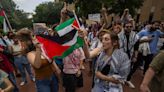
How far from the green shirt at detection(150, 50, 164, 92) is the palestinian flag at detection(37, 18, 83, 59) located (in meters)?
1.64

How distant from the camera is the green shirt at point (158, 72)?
430 centimetres

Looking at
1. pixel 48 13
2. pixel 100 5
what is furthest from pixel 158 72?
pixel 48 13

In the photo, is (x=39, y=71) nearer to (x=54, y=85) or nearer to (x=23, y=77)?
(x=54, y=85)

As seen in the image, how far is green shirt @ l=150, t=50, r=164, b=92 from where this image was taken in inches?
169

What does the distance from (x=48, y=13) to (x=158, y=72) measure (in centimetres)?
7092

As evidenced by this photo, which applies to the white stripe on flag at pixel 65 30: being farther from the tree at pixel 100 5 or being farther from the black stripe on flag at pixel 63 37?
the tree at pixel 100 5

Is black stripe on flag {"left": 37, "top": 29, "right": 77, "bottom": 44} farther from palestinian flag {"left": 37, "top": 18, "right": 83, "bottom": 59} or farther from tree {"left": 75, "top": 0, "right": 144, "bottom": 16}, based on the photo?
tree {"left": 75, "top": 0, "right": 144, "bottom": 16}

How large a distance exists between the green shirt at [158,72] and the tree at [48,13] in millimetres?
67841

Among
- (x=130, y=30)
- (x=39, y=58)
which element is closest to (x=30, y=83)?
(x=130, y=30)

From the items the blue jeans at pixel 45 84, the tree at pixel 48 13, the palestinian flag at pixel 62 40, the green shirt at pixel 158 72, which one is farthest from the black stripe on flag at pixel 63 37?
the tree at pixel 48 13

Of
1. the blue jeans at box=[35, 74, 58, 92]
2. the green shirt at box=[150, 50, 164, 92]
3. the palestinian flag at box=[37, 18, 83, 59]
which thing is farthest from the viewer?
the palestinian flag at box=[37, 18, 83, 59]

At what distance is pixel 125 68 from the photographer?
16.5 feet

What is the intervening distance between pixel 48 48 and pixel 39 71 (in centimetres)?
63

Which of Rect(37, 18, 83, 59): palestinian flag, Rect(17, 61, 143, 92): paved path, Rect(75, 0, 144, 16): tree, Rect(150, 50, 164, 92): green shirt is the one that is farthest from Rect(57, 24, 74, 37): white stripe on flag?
Rect(75, 0, 144, 16): tree
